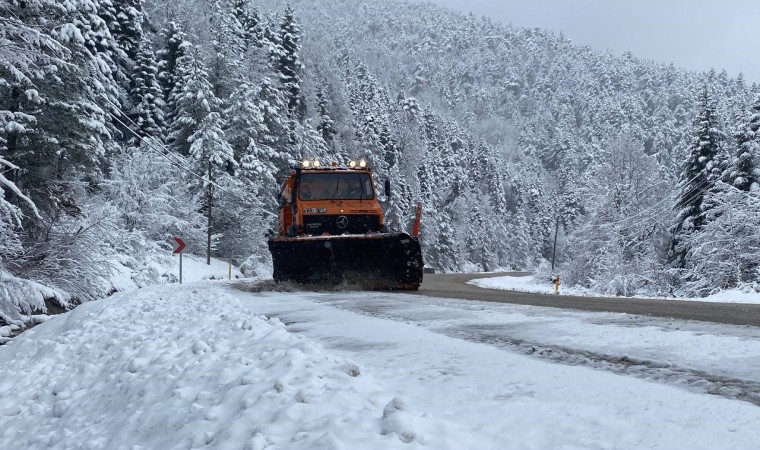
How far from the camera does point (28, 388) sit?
662 centimetres

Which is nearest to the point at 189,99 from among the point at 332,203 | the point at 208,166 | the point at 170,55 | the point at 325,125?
the point at 208,166

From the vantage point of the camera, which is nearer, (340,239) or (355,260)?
(340,239)

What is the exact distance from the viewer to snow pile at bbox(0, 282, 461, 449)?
2.89m

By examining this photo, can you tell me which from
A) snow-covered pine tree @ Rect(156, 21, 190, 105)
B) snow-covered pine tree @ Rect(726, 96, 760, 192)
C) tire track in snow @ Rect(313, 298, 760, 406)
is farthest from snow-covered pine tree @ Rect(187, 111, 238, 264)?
tire track in snow @ Rect(313, 298, 760, 406)

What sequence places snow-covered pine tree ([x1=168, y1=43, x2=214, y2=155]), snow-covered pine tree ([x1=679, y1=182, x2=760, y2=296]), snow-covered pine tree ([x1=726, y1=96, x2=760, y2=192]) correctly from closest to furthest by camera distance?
snow-covered pine tree ([x1=679, y1=182, x2=760, y2=296])
snow-covered pine tree ([x1=726, y1=96, x2=760, y2=192])
snow-covered pine tree ([x1=168, y1=43, x2=214, y2=155])

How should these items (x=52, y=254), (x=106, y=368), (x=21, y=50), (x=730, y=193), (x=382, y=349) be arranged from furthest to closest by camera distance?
1. (x=730, y=193)
2. (x=52, y=254)
3. (x=21, y=50)
4. (x=106, y=368)
5. (x=382, y=349)

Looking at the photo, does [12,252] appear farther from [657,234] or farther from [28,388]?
[657,234]

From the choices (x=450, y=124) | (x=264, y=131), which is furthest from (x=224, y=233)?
(x=450, y=124)

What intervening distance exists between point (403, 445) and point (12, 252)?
13.1m

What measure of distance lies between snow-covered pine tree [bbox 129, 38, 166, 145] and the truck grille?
26022 millimetres

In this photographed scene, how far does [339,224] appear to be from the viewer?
13.6 meters

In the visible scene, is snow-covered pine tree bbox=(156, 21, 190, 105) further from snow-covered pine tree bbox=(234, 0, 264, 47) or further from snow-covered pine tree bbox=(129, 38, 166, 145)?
snow-covered pine tree bbox=(234, 0, 264, 47)

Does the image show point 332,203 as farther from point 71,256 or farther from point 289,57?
point 289,57

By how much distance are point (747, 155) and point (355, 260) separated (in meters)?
23.3
